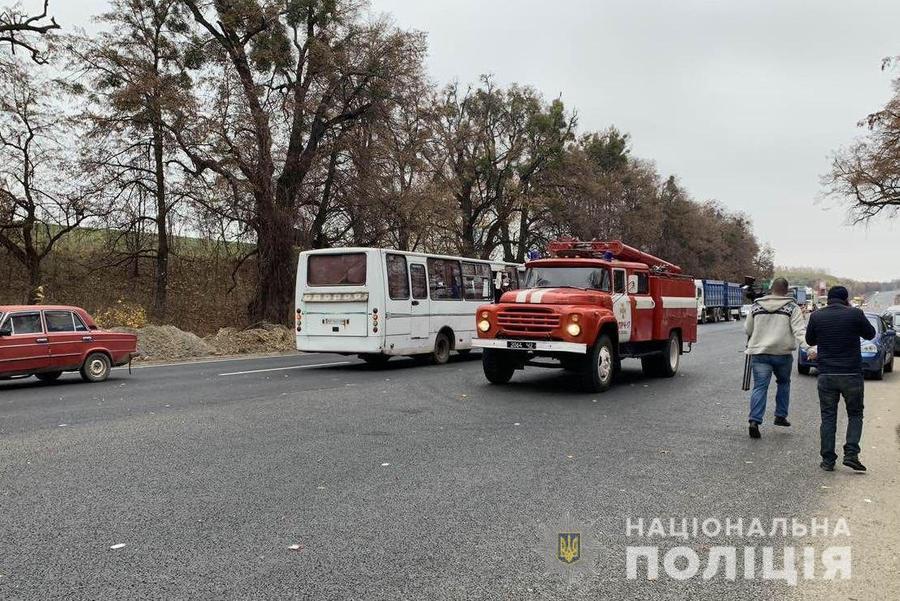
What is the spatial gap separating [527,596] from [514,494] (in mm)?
2077

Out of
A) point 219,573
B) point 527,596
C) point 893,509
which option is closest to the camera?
point 527,596

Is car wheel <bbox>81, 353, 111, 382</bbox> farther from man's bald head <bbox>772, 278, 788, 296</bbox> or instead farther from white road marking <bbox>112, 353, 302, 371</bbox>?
man's bald head <bbox>772, 278, 788, 296</bbox>

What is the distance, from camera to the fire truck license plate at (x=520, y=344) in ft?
41.2

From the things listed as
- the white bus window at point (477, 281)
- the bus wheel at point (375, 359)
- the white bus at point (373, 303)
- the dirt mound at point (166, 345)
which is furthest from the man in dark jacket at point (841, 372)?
the dirt mound at point (166, 345)

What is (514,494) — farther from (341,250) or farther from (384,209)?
(384,209)

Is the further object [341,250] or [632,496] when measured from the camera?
[341,250]

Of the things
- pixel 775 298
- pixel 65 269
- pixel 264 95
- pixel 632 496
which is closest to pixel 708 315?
pixel 264 95

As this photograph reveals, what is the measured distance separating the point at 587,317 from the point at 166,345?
47.8ft

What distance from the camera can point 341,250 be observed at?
56.2 feet

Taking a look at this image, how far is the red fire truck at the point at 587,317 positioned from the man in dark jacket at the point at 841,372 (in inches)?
193

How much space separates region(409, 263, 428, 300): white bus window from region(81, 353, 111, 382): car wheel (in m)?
7.12

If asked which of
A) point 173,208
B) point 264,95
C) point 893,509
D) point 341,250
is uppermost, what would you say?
point 264,95

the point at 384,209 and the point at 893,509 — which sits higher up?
the point at 384,209

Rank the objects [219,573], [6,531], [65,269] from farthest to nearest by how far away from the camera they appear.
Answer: [65,269] < [6,531] < [219,573]
